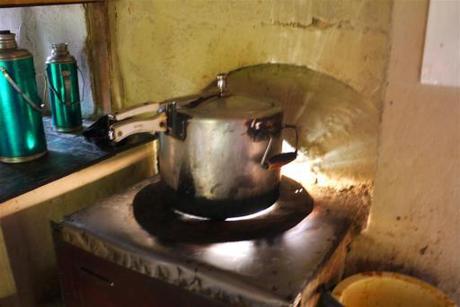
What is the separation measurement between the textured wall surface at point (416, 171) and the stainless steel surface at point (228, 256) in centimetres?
16

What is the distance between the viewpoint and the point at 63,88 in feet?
4.42

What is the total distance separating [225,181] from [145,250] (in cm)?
21

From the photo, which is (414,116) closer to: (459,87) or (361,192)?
(459,87)

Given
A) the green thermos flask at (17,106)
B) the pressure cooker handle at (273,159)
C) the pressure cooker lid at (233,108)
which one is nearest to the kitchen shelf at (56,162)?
the green thermos flask at (17,106)

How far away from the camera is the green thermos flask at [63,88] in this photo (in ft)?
4.35

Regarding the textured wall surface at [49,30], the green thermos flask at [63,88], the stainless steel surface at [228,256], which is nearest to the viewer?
the stainless steel surface at [228,256]

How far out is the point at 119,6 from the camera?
4.54 ft

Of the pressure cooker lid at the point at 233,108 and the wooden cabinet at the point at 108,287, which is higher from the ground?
the pressure cooker lid at the point at 233,108

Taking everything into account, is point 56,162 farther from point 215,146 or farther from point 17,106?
point 215,146

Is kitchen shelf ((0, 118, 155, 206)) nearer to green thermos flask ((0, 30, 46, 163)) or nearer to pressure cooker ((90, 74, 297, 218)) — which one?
green thermos flask ((0, 30, 46, 163))

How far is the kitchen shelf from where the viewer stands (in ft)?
3.41

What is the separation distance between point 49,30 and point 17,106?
20.5 inches

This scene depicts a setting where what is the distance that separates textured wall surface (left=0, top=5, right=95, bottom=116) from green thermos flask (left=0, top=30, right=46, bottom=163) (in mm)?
348

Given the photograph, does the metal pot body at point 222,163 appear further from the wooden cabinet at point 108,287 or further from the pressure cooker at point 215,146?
the wooden cabinet at point 108,287
